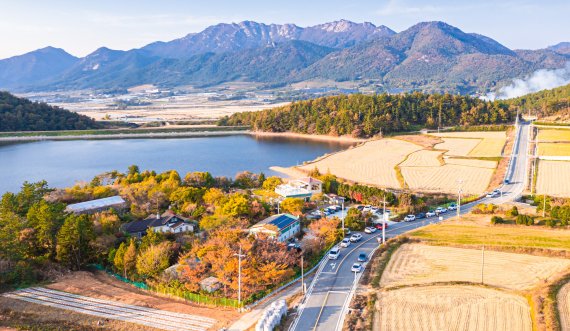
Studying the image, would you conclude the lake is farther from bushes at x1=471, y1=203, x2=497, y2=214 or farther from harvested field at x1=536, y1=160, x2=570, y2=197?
harvested field at x1=536, y1=160, x2=570, y2=197

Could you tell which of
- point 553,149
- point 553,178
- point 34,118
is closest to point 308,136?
point 553,149

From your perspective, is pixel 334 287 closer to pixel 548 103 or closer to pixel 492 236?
pixel 492 236

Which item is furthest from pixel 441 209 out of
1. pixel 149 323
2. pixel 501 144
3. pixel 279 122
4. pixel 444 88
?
pixel 444 88

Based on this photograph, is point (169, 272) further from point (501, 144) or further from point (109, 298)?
point (501, 144)

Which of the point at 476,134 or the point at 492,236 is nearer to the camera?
the point at 492,236

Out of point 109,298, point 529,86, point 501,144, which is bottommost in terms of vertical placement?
point 109,298

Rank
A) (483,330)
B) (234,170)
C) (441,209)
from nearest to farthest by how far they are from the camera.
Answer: (483,330) < (441,209) < (234,170)
